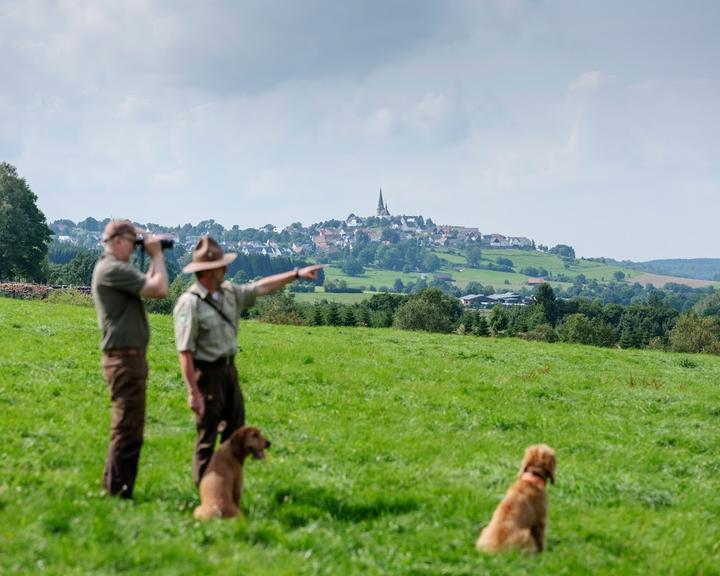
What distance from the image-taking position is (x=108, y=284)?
784 centimetres

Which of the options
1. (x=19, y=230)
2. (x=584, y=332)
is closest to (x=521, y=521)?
(x=19, y=230)

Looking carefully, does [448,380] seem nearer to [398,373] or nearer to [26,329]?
[398,373]

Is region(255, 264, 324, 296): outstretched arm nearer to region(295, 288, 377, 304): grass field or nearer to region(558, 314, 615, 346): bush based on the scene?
region(558, 314, 615, 346): bush

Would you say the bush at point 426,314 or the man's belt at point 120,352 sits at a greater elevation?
the man's belt at point 120,352

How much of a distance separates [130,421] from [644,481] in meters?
7.76

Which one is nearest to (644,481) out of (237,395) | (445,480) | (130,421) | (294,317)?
(445,480)

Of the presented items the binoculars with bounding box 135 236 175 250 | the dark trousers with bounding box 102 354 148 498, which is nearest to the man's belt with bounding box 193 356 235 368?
the dark trousers with bounding box 102 354 148 498

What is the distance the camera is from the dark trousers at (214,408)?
27.5 feet

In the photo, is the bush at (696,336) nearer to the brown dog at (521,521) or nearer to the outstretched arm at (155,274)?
the brown dog at (521,521)

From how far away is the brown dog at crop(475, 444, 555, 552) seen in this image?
7555 millimetres

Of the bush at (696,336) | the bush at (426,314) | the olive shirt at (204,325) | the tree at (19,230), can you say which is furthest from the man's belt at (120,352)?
the bush at (696,336)

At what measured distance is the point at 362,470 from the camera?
10648 mm

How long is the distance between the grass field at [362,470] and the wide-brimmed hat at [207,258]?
2.71 m

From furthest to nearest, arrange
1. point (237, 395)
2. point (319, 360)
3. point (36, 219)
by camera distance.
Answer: point (36, 219) → point (319, 360) → point (237, 395)
